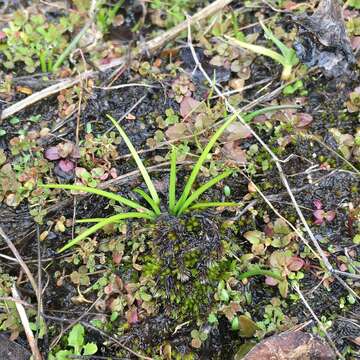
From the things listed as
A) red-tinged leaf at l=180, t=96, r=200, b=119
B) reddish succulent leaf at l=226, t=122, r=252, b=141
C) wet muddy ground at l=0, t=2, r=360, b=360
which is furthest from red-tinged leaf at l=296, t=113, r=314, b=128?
red-tinged leaf at l=180, t=96, r=200, b=119

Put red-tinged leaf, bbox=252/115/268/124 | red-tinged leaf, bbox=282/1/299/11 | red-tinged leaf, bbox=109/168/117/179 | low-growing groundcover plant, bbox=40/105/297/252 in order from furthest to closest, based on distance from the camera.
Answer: red-tinged leaf, bbox=282/1/299/11 < red-tinged leaf, bbox=252/115/268/124 < red-tinged leaf, bbox=109/168/117/179 < low-growing groundcover plant, bbox=40/105/297/252

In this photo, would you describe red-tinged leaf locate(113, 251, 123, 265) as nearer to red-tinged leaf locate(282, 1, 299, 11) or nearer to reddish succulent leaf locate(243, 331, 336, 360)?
reddish succulent leaf locate(243, 331, 336, 360)

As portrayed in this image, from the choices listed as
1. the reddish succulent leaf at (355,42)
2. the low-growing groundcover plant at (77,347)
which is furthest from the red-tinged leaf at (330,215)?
the low-growing groundcover plant at (77,347)

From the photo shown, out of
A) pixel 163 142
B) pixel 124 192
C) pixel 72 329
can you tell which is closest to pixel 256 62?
pixel 163 142

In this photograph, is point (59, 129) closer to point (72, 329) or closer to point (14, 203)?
point (14, 203)

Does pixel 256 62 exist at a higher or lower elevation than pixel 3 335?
higher

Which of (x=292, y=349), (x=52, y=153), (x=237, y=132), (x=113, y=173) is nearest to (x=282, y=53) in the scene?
(x=237, y=132)
